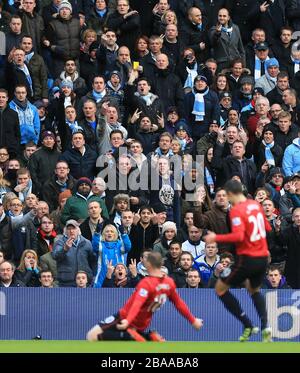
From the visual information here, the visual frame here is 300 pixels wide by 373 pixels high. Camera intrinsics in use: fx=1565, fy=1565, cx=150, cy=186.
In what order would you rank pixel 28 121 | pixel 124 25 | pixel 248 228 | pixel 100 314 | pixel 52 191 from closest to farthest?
pixel 248 228 < pixel 100 314 < pixel 52 191 < pixel 28 121 < pixel 124 25

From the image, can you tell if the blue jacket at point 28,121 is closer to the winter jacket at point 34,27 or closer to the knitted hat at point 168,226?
the winter jacket at point 34,27

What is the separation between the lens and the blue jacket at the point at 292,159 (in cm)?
2652

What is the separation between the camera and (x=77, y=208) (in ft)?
81.6

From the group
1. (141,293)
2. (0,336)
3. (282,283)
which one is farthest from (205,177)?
(141,293)

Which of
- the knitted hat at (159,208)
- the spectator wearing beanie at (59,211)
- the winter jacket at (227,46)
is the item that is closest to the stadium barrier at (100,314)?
the spectator wearing beanie at (59,211)

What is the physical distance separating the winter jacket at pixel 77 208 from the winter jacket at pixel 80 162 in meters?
1.05

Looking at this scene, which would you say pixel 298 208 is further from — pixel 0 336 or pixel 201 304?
pixel 0 336

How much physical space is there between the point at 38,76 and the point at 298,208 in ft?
19.2

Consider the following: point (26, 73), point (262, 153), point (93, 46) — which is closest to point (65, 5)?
point (93, 46)

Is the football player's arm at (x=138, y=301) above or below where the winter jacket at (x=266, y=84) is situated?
below

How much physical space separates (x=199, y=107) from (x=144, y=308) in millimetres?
8632

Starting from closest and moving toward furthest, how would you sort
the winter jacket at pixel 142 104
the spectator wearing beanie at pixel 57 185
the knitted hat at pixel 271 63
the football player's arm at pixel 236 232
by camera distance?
the football player's arm at pixel 236 232, the spectator wearing beanie at pixel 57 185, the winter jacket at pixel 142 104, the knitted hat at pixel 271 63

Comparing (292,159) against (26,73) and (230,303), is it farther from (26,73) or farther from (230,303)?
(230,303)

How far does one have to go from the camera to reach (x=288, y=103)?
91.4 ft
